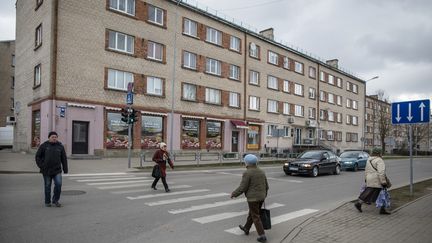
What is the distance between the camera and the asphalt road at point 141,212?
20.3ft

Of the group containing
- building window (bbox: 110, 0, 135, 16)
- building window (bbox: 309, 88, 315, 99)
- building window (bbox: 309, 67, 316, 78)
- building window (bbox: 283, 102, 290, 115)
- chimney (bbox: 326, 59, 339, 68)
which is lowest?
building window (bbox: 283, 102, 290, 115)

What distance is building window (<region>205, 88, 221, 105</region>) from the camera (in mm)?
33500

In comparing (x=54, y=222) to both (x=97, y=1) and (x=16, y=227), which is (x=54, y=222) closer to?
(x=16, y=227)

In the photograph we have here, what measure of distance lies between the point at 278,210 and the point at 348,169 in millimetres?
15834

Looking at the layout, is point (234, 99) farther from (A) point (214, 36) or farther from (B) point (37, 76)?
(B) point (37, 76)

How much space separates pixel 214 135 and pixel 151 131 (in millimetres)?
7249

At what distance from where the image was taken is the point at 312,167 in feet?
58.2

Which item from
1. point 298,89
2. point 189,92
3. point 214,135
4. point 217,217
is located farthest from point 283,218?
point 298,89

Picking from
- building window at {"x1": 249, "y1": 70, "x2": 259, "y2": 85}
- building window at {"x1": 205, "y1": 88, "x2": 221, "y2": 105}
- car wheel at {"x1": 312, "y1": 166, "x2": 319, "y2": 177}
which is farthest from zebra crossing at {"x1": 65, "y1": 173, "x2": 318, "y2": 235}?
building window at {"x1": 249, "y1": 70, "x2": 259, "y2": 85}

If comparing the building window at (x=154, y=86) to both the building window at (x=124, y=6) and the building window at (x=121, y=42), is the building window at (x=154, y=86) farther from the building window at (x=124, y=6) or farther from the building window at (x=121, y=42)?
the building window at (x=124, y=6)

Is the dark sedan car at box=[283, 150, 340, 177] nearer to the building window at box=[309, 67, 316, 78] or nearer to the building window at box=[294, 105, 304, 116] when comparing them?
the building window at box=[294, 105, 304, 116]

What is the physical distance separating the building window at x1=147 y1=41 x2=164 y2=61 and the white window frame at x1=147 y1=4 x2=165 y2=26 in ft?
6.00

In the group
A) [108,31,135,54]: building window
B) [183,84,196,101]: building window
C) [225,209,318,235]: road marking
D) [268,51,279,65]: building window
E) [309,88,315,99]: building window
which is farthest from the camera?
[309,88,315,99]: building window

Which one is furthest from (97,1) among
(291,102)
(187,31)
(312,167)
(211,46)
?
(291,102)
